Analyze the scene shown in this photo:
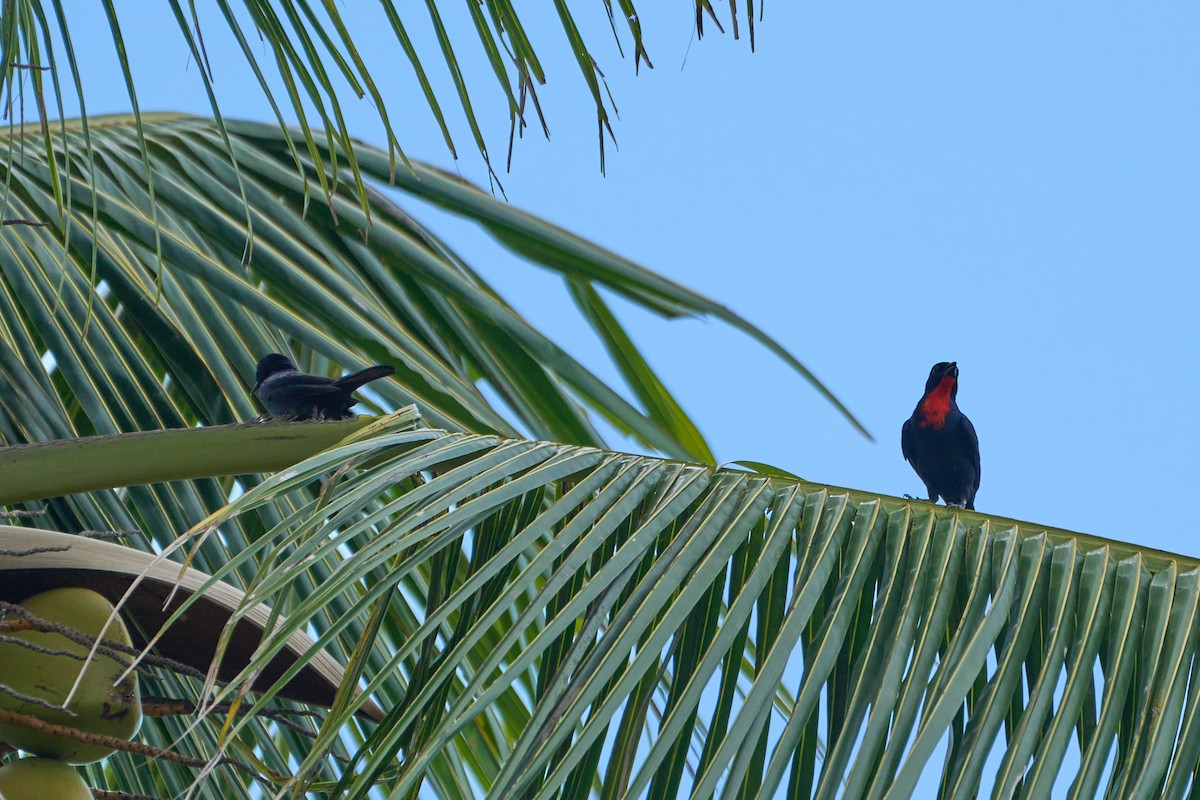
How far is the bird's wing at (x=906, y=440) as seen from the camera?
509 centimetres

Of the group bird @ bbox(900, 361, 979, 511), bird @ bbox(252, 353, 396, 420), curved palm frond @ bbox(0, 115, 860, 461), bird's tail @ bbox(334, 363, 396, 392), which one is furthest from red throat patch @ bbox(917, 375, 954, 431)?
bird's tail @ bbox(334, 363, 396, 392)

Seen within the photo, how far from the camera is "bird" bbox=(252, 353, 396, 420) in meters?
2.93

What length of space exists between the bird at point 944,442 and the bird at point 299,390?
8.08 ft

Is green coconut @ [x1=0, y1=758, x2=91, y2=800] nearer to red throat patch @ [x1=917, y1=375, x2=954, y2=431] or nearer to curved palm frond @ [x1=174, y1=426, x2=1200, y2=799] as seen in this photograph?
curved palm frond @ [x1=174, y1=426, x2=1200, y2=799]

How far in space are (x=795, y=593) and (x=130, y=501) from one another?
145 centimetres

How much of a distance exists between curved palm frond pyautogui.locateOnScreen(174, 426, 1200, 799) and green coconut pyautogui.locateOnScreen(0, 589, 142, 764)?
0.24 meters

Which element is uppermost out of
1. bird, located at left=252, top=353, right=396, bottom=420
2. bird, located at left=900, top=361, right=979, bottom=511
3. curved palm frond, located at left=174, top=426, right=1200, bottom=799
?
bird, located at left=900, top=361, right=979, bottom=511

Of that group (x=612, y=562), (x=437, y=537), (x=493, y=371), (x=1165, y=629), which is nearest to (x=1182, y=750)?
(x=1165, y=629)

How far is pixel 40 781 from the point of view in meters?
1.75

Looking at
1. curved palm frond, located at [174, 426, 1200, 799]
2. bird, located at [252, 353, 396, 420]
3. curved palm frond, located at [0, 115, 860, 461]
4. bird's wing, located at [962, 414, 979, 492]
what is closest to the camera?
curved palm frond, located at [174, 426, 1200, 799]

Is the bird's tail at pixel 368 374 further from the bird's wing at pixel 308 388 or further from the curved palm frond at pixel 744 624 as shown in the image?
the curved palm frond at pixel 744 624

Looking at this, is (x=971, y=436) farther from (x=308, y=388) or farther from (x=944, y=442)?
(x=308, y=388)

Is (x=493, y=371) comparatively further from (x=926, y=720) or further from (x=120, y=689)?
(x=926, y=720)

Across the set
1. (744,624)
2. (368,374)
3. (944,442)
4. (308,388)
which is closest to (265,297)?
(368,374)
